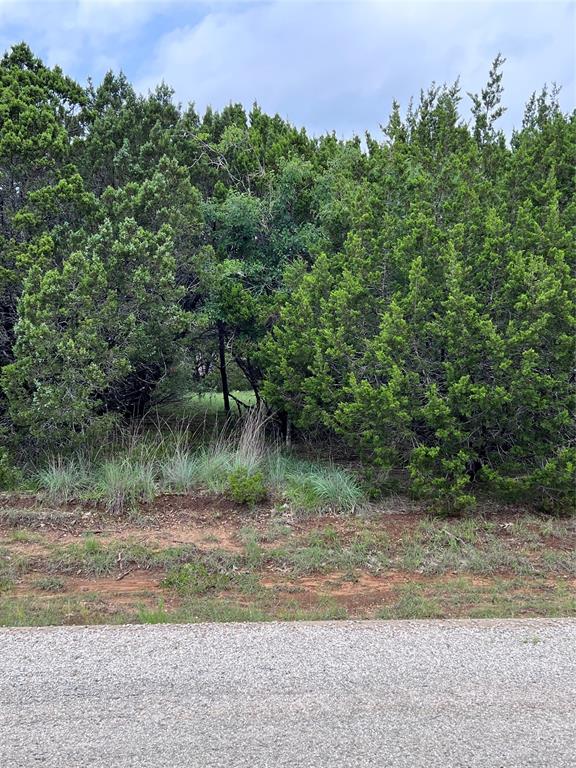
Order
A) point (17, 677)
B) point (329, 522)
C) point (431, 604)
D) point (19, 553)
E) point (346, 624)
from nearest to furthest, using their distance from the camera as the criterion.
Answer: point (17, 677) < point (346, 624) < point (431, 604) < point (19, 553) < point (329, 522)

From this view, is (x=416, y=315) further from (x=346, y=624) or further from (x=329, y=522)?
(x=346, y=624)

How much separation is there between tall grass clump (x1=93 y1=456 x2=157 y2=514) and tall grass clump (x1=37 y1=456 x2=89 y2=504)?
0.19m

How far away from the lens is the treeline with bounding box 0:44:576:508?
6.47m

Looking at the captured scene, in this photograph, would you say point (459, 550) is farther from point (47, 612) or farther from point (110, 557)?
point (47, 612)

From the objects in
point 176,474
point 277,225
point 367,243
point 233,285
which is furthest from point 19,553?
point 277,225

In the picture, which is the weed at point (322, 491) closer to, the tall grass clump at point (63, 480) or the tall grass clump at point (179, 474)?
the tall grass clump at point (179, 474)

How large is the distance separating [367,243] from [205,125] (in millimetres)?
4682

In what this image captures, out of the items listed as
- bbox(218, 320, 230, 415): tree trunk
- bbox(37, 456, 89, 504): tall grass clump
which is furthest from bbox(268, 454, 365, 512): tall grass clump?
bbox(218, 320, 230, 415): tree trunk

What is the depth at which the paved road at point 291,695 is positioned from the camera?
2.69m

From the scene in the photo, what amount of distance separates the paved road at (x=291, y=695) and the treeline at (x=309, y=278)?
287 cm

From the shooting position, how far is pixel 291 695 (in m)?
3.12

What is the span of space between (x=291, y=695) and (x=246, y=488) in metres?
3.78

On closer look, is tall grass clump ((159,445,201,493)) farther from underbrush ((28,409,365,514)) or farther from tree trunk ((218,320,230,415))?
tree trunk ((218,320,230,415))

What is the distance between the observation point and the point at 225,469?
291 inches
